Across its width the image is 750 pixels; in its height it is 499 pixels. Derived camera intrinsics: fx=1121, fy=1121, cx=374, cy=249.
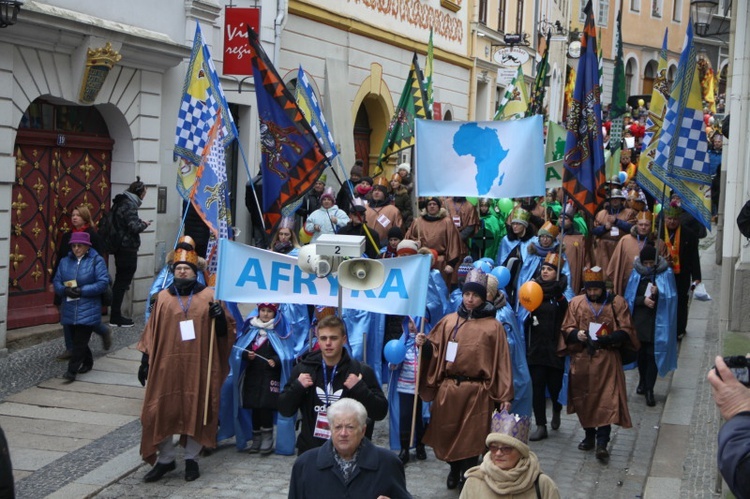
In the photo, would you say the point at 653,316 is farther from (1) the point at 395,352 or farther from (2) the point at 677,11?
(2) the point at 677,11

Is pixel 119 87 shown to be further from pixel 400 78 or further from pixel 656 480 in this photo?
pixel 400 78

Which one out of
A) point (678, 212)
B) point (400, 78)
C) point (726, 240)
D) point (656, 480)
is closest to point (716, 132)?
point (400, 78)

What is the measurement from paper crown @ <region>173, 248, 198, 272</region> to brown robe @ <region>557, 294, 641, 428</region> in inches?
127

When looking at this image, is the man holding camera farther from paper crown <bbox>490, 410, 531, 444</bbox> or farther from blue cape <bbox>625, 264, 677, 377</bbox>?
blue cape <bbox>625, 264, 677, 377</bbox>

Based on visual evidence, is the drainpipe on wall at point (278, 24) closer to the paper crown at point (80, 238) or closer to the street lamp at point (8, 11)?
the street lamp at point (8, 11)

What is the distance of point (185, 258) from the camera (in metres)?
A: 8.81

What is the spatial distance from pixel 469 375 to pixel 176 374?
226cm

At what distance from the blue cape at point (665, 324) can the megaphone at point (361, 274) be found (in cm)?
496

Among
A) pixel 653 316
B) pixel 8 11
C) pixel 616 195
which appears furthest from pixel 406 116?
pixel 8 11

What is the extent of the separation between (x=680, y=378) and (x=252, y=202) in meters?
7.56

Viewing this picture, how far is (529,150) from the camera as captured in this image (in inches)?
457

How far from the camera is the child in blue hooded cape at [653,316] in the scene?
11.4 m

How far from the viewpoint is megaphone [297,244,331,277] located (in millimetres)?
7461

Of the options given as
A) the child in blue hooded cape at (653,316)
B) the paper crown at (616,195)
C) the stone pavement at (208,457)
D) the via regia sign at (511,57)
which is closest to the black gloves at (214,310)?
the stone pavement at (208,457)
